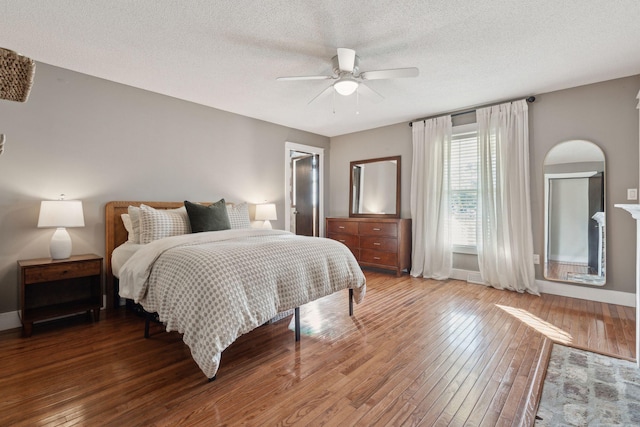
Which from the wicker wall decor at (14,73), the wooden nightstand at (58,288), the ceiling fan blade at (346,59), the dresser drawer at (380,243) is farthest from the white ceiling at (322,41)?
the dresser drawer at (380,243)

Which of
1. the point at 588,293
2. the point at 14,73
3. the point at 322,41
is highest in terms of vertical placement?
A: the point at 322,41

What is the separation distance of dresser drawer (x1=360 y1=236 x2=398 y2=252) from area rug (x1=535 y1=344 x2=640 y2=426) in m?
2.59

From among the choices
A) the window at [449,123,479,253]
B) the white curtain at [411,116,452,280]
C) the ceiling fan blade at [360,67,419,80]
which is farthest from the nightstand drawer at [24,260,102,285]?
the window at [449,123,479,253]

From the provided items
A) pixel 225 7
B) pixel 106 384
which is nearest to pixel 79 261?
pixel 106 384

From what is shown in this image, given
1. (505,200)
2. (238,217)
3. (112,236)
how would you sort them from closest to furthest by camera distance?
1. (112,236)
2. (238,217)
3. (505,200)

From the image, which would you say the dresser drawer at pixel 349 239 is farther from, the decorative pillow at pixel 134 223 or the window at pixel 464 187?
the decorative pillow at pixel 134 223

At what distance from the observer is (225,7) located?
6.97 feet

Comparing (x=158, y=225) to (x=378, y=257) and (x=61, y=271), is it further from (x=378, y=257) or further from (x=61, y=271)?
(x=378, y=257)

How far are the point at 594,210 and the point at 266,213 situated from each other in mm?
4108

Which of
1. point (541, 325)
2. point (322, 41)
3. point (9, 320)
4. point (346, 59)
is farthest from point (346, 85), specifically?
point (9, 320)

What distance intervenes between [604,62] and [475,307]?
2.71 metres

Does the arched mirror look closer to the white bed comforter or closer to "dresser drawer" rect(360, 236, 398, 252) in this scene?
"dresser drawer" rect(360, 236, 398, 252)

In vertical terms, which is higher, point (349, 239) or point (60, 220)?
point (60, 220)

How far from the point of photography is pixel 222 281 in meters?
1.82
